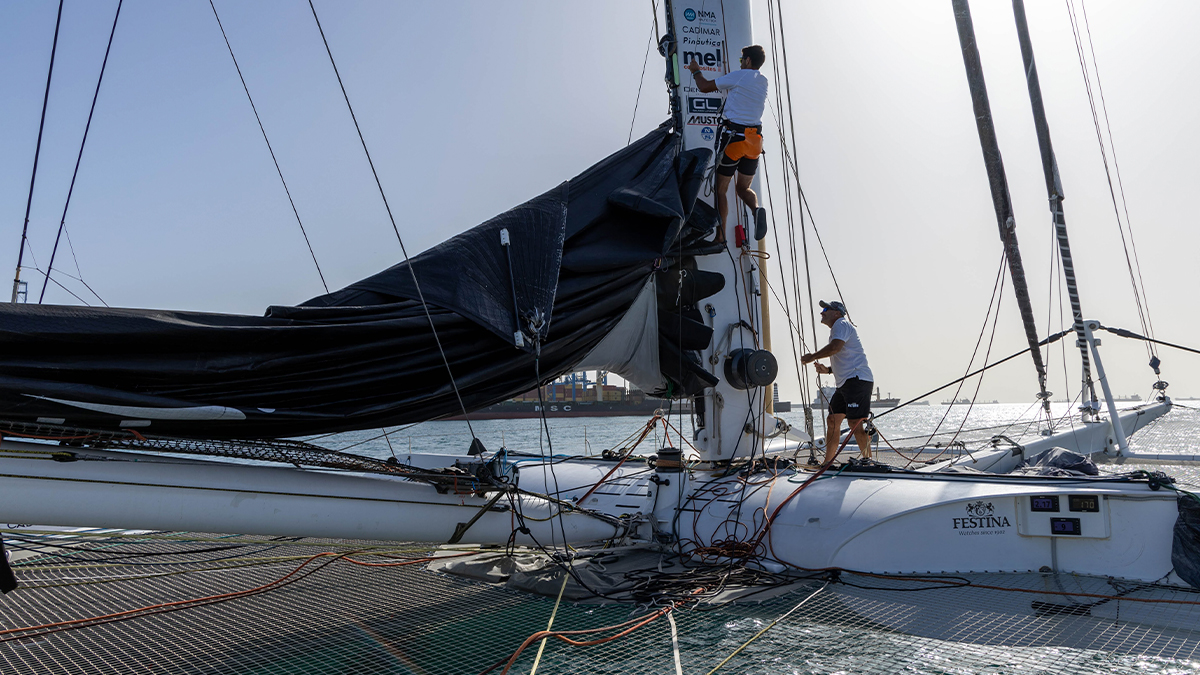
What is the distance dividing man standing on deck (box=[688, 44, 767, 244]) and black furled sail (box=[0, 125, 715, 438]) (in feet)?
1.48

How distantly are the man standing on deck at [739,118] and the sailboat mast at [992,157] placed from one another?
260cm

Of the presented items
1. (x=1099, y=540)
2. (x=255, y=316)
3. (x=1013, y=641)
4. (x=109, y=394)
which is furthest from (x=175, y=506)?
(x=1099, y=540)

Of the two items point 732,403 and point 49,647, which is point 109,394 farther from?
point 732,403

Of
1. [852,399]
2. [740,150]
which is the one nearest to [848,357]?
[852,399]

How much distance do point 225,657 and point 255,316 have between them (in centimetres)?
119

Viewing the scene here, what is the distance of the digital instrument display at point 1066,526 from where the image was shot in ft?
11.1

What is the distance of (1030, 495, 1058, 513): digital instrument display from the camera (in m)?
3.43

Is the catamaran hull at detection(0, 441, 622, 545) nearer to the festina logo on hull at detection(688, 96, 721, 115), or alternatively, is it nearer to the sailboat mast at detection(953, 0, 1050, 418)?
the festina logo on hull at detection(688, 96, 721, 115)

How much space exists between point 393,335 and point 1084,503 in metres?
3.17

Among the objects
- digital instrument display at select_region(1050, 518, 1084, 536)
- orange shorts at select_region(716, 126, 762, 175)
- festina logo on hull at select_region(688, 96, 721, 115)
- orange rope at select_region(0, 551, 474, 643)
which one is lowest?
orange rope at select_region(0, 551, 474, 643)

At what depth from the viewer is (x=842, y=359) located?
4.95m

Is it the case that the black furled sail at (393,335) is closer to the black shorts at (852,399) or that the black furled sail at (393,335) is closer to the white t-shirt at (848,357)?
the white t-shirt at (848,357)

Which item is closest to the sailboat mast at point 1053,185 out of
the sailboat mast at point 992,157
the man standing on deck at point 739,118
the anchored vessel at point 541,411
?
the sailboat mast at point 992,157

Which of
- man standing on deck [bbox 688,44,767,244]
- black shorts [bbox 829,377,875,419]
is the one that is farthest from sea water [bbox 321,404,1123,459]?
man standing on deck [bbox 688,44,767,244]
